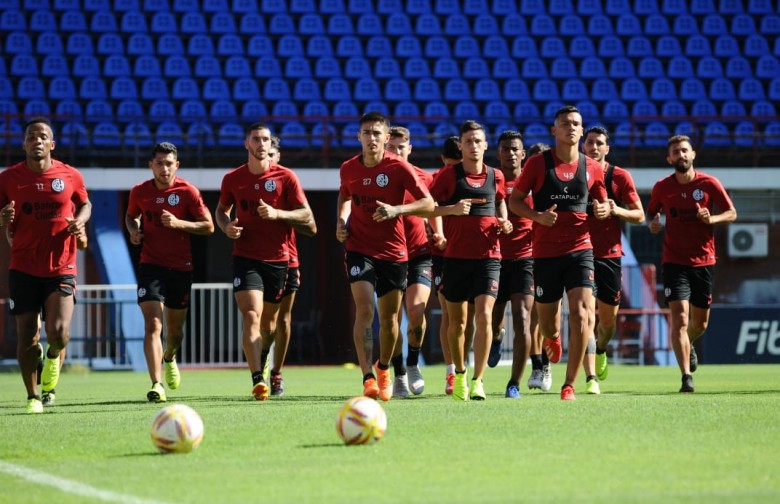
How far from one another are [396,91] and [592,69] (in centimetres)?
463

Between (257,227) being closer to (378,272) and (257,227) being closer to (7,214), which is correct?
(378,272)

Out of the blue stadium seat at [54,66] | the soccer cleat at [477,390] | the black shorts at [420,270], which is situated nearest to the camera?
the soccer cleat at [477,390]

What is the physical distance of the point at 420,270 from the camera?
12008 millimetres

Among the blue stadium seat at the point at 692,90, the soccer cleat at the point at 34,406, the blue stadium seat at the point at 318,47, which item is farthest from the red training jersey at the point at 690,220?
the blue stadium seat at the point at 318,47

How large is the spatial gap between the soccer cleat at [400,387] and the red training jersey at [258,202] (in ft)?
5.26

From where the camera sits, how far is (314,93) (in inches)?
1062

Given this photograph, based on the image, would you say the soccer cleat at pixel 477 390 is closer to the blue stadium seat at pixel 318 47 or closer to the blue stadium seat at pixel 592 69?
the blue stadium seat at pixel 318 47

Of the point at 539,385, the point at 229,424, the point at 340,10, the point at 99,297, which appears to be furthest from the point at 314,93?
the point at 229,424

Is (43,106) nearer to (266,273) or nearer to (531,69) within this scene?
(531,69)

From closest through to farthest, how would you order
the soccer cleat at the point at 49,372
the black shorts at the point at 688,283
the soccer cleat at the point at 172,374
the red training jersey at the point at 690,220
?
1. the soccer cleat at the point at 49,372
2. the black shorts at the point at 688,283
3. the red training jersey at the point at 690,220
4. the soccer cleat at the point at 172,374

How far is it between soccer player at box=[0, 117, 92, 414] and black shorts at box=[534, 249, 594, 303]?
3.91m

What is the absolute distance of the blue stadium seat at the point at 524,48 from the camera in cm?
2850

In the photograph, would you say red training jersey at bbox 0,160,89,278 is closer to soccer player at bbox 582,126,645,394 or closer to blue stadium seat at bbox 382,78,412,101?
soccer player at bbox 582,126,645,394

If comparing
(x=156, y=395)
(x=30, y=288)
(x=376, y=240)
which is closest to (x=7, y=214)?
(x=30, y=288)
